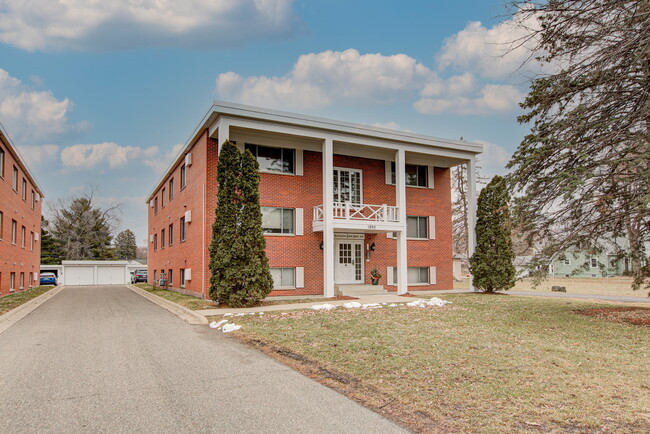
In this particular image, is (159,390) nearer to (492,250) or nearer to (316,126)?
(316,126)

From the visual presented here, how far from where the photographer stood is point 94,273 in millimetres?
47125

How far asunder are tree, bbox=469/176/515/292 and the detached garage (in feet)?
131

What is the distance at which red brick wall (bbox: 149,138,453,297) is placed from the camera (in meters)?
17.8

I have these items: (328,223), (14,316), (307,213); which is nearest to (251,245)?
(328,223)

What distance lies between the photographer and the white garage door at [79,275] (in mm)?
45625

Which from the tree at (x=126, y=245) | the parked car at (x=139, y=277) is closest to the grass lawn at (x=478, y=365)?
the parked car at (x=139, y=277)

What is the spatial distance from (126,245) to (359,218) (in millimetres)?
74981

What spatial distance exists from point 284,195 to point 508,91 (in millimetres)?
9166

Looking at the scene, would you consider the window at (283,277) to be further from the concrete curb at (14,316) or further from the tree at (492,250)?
the concrete curb at (14,316)

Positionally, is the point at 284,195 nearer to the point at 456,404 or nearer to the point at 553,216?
the point at 553,216

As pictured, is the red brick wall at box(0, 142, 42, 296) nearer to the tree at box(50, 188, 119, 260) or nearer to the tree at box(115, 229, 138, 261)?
the tree at box(50, 188, 119, 260)

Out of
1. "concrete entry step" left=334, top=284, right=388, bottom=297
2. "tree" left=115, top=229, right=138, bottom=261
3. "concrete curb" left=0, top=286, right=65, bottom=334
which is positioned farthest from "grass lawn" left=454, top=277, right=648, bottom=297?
"tree" left=115, top=229, right=138, bottom=261

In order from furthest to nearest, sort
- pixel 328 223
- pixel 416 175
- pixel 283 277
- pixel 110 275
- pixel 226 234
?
pixel 110 275 → pixel 416 175 → pixel 283 277 → pixel 328 223 → pixel 226 234

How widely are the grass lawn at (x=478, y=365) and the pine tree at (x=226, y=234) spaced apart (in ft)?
9.33
